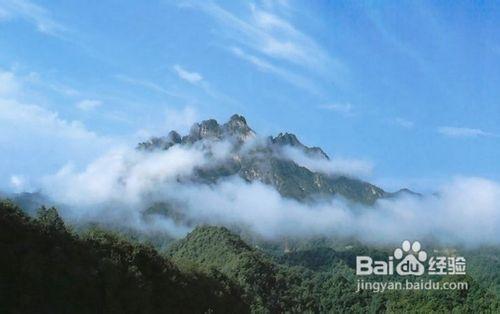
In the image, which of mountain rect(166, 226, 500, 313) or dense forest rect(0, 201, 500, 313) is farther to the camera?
mountain rect(166, 226, 500, 313)

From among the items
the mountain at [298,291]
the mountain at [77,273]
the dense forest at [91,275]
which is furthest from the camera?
the mountain at [298,291]

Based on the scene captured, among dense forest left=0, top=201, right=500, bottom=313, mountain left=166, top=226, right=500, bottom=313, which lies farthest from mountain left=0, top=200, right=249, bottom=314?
mountain left=166, top=226, right=500, bottom=313

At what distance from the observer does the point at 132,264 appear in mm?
34406

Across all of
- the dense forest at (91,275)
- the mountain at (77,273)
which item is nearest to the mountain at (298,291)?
the dense forest at (91,275)

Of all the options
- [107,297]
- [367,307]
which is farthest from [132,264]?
[367,307]

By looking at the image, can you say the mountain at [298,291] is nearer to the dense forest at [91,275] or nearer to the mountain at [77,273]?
the dense forest at [91,275]

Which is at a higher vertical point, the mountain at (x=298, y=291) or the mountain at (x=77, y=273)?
the mountain at (x=298, y=291)

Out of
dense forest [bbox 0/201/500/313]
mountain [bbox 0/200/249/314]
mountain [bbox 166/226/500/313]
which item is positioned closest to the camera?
mountain [bbox 0/200/249/314]

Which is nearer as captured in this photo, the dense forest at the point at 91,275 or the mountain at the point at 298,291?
the dense forest at the point at 91,275

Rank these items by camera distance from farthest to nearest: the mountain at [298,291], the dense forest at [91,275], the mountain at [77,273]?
the mountain at [298,291]
the dense forest at [91,275]
the mountain at [77,273]

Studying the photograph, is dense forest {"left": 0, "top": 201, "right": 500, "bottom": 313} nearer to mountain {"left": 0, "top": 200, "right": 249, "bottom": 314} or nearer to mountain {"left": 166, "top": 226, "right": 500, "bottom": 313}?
mountain {"left": 0, "top": 200, "right": 249, "bottom": 314}

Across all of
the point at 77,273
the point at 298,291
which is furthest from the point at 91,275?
the point at 298,291

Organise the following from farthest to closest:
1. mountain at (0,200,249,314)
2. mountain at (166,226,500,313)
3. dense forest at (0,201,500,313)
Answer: mountain at (166,226,500,313)
dense forest at (0,201,500,313)
mountain at (0,200,249,314)

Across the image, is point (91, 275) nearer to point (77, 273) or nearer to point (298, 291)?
point (77, 273)
